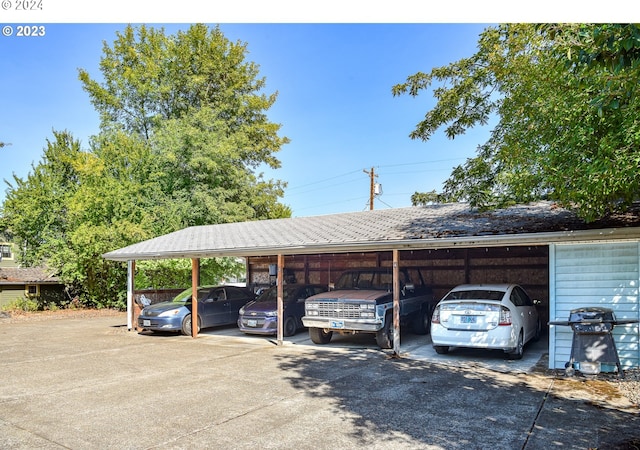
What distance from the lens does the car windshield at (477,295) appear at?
30.8ft

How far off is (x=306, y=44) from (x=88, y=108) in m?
28.7

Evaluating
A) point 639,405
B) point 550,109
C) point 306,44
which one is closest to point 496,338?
point 639,405

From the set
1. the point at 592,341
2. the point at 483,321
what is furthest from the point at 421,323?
the point at 592,341

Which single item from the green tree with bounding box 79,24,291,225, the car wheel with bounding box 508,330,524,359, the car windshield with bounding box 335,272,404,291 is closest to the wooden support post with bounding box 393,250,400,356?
the car windshield with bounding box 335,272,404,291

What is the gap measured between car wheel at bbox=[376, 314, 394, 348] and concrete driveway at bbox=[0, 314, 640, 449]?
0.34 m

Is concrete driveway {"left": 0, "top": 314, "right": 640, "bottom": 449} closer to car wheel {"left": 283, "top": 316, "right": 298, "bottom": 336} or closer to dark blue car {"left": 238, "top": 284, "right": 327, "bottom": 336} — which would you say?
dark blue car {"left": 238, "top": 284, "right": 327, "bottom": 336}

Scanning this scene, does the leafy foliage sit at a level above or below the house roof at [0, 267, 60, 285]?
above

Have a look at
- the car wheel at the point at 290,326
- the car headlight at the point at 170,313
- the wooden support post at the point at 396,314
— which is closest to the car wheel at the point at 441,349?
the wooden support post at the point at 396,314

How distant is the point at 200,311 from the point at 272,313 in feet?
8.92

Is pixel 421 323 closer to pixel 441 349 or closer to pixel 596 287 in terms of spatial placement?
pixel 441 349

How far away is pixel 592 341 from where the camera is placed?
7.72 metres

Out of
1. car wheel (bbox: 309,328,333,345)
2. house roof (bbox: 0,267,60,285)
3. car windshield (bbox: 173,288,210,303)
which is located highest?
car windshield (bbox: 173,288,210,303)

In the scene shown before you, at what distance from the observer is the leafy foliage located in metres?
22.8

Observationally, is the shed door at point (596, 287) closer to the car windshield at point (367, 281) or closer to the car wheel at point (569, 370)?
the car wheel at point (569, 370)
